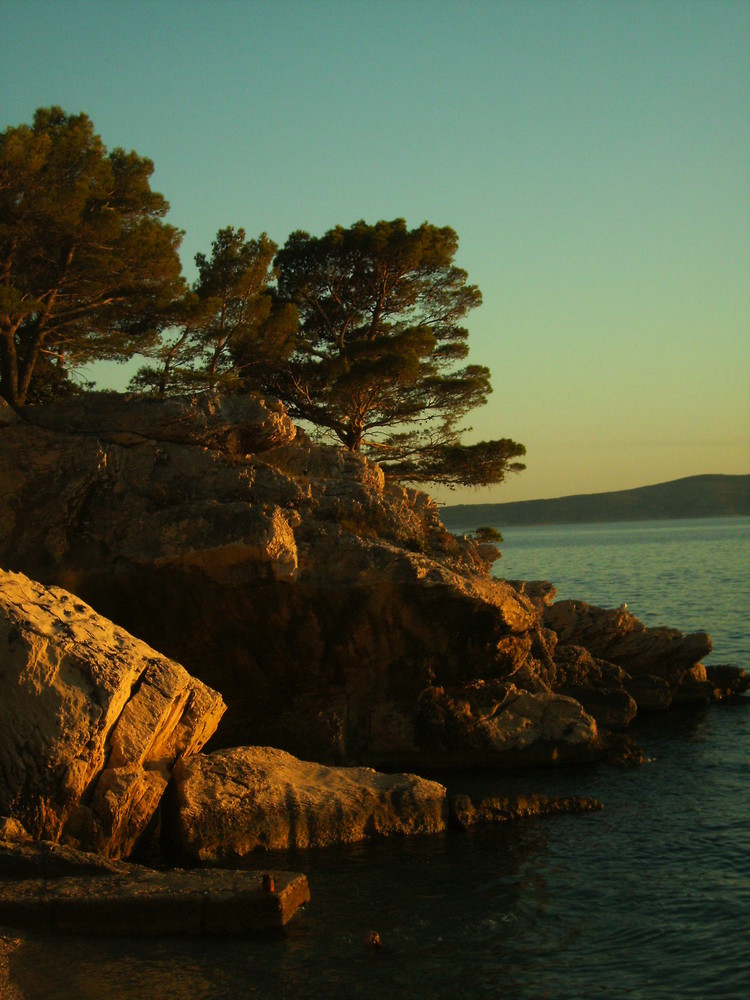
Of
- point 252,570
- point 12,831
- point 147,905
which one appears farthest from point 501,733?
point 12,831

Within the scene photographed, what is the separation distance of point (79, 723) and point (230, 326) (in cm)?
1914

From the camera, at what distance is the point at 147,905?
985 cm

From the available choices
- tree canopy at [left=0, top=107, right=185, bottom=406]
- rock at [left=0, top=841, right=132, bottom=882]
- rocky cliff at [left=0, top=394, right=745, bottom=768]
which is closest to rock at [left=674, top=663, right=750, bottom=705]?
rocky cliff at [left=0, top=394, right=745, bottom=768]

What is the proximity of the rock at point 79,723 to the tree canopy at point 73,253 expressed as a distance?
12676mm

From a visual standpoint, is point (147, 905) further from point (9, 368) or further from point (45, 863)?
point (9, 368)

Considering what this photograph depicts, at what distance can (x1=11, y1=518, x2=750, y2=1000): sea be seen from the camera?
9109 millimetres

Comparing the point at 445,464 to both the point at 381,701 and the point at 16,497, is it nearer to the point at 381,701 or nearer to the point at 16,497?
the point at 381,701

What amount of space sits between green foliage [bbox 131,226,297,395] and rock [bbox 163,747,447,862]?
1500 cm

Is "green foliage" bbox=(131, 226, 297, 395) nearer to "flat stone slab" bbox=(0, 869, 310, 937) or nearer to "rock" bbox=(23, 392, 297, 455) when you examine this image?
"rock" bbox=(23, 392, 297, 455)

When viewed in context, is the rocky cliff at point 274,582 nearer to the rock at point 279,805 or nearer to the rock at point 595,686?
the rock at point 595,686

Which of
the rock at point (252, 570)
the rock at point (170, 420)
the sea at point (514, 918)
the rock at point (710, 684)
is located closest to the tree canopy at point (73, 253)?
the rock at point (170, 420)

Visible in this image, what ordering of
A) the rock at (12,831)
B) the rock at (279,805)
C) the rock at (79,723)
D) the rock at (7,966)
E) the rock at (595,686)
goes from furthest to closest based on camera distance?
the rock at (595,686) → the rock at (279,805) → the rock at (79,723) → the rock at (12,831) → the rock at (7,966)

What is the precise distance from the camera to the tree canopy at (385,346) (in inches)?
1187

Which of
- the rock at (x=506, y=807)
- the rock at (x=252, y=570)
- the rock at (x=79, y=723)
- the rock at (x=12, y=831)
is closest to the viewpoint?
the rock at (x=12, y=831)
